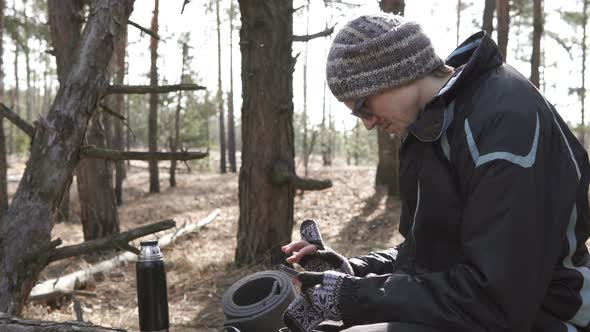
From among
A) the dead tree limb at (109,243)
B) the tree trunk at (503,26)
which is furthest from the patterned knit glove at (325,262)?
the tree trunk at (503,26)

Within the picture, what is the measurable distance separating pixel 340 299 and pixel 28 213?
2675 millimetres

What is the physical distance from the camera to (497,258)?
162cm

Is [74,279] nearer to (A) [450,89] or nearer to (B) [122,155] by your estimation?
(B) [122,155]

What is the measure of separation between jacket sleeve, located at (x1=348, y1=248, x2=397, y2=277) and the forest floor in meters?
2.48

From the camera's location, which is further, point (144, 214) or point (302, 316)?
point (144, 214)

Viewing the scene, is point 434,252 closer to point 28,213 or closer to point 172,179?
point 28,213

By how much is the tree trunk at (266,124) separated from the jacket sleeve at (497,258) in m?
4.37

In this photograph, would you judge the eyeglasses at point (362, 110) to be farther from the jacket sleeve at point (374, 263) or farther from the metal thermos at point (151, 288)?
the metal thermos at point (151, 288)

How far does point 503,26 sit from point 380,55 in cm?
830

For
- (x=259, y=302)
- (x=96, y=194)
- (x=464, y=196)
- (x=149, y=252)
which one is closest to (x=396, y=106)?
(x=464, y=196)

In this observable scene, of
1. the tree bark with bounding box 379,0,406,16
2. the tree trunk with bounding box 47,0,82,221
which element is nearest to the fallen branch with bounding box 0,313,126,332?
the tree trunk with bounding box 47,0,82,221

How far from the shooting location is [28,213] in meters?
3.76

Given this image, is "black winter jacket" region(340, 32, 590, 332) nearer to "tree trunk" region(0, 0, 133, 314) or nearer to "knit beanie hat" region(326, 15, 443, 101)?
"knit beanie hat" region(326, 15, 443, 101)

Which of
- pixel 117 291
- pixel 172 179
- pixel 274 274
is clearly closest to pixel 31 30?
pixel 172 179
